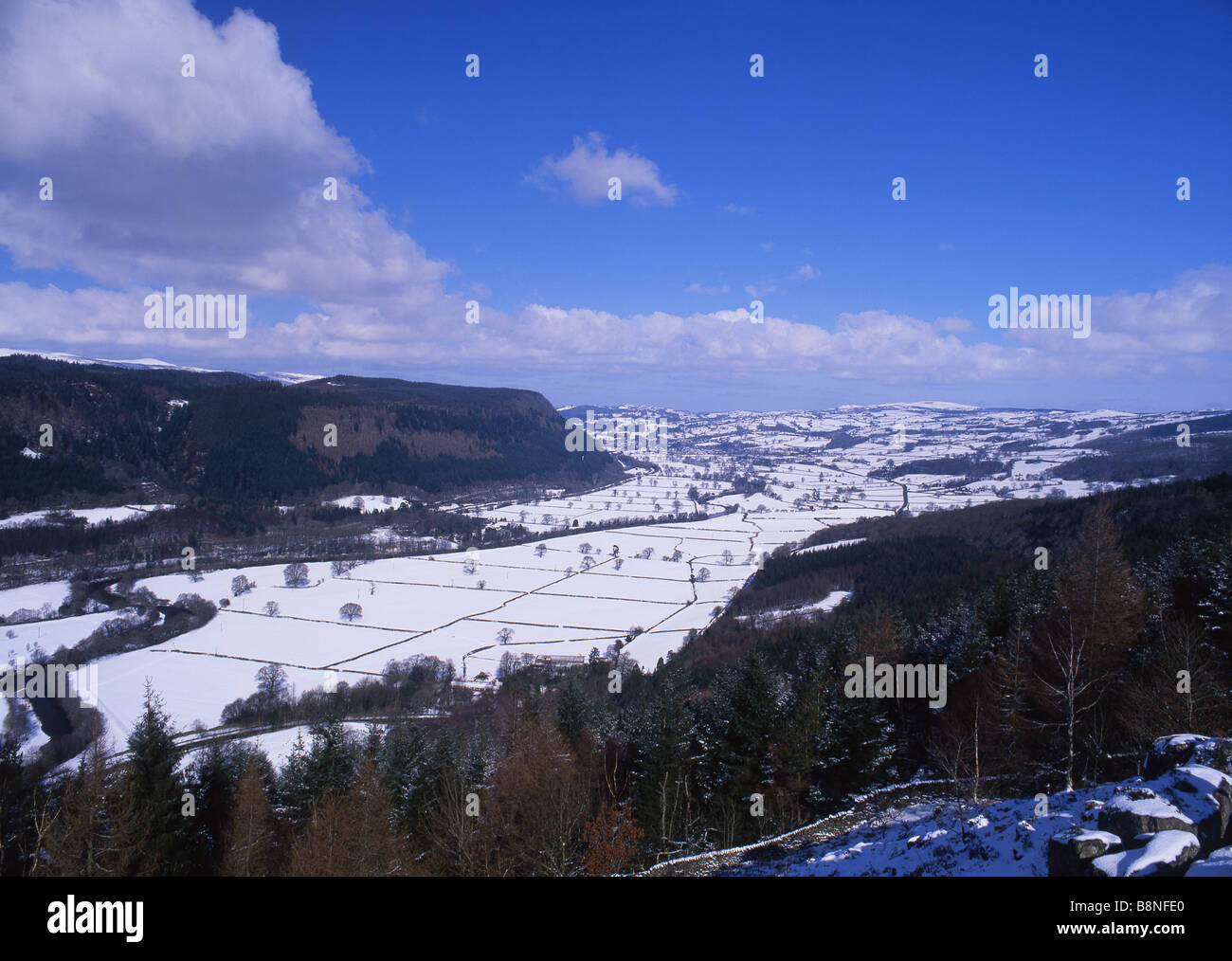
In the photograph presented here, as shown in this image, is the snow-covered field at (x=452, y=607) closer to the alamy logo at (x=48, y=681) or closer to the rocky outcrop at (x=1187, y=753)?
the alamy logo at (x=48, y=681)

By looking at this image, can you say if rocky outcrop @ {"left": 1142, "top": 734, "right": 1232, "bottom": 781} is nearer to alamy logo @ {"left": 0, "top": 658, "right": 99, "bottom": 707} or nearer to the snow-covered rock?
the snow-covered rock

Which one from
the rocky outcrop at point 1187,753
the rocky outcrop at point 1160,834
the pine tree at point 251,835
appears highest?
the rocky outcrop at point 1160,834

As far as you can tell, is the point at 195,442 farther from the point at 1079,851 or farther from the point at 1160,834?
the point at 1160,834

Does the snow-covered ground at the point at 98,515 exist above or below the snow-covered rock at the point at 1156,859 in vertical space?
below

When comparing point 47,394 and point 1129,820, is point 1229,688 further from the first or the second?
point 47,394
